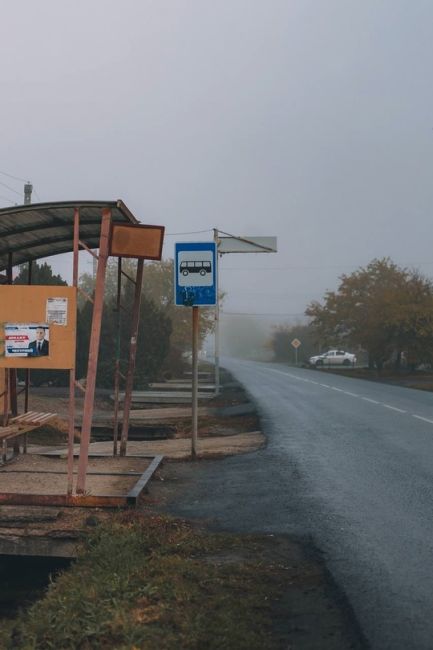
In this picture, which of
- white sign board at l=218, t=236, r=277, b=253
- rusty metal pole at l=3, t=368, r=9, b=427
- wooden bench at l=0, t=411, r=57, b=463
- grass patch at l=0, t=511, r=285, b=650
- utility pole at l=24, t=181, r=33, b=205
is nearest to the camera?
grass patch at l=0, t=511, r=285, b=650

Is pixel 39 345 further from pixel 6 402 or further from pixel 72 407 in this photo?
pixel 6 402

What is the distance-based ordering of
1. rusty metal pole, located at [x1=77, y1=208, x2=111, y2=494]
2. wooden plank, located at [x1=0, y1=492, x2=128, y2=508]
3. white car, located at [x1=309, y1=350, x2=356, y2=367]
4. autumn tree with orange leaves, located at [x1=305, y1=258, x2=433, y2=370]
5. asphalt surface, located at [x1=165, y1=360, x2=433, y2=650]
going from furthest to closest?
white car, located at [x1=309, y1=350, x2=356, y2=367] → autumn tree with orange leaves, located at [x1=305, y1=258, x2=433, y2=370] → rusty metal pole, located at [x1=77, y1=208, x2=111, y2=494] → wooden plank, located at [x1=0, y1=492, x2=128, y2=508] → asphalt surface, located at [x1=165, y1=360, x2=433, y2=650]

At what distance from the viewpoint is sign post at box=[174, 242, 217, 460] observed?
1120cm

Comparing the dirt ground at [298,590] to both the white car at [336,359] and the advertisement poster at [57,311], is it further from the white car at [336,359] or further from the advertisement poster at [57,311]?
the white car at [336,359]

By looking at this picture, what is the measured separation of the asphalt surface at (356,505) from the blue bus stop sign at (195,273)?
229cm

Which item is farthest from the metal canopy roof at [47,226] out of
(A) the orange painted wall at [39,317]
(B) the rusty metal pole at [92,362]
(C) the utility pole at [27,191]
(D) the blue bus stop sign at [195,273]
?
(C) the utility pole at [27,191]

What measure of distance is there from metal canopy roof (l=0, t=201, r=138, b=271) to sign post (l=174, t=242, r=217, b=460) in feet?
4.70

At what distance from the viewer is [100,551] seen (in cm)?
562

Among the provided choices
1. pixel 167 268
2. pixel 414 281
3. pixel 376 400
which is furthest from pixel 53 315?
pixel 167 268

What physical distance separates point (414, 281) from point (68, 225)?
44.8 m

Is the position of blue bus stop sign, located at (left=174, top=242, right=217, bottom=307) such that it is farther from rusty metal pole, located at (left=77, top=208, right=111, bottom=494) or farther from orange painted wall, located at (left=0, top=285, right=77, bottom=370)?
orange painted wall, located at (left=0, top=285, right=77, bottom=370)

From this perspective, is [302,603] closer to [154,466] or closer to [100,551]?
[100,551]

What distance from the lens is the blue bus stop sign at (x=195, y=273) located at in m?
11.2

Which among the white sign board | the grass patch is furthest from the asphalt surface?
the white sign board
